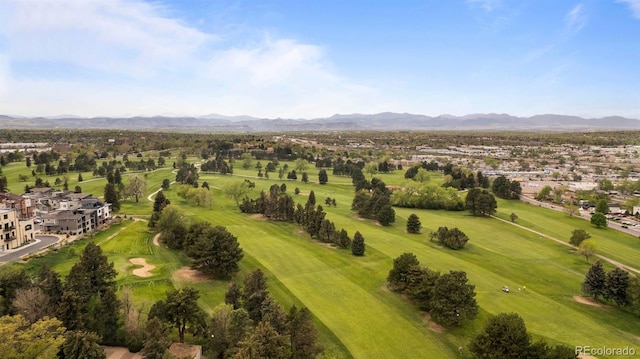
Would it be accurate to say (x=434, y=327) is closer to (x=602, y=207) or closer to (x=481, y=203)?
(x=481, y=203)

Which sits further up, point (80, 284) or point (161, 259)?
point (80, 284)

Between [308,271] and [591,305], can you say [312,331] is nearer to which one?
[308,271]

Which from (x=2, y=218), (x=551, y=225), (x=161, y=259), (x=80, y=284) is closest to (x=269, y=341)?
(x=80, y=284)

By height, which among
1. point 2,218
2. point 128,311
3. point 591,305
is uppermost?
point 2,218

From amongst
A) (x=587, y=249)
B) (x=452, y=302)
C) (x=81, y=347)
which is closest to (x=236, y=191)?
(x=452, y=302)

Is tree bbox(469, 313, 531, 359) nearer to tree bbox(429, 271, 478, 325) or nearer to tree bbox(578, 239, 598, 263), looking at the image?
tree bbox(429, 271, 478, 325)

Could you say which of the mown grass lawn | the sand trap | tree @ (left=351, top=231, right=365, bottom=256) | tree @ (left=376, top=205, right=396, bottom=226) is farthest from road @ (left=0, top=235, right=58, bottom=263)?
tree @ (left=376, top=205, right=396, bottom=226)
